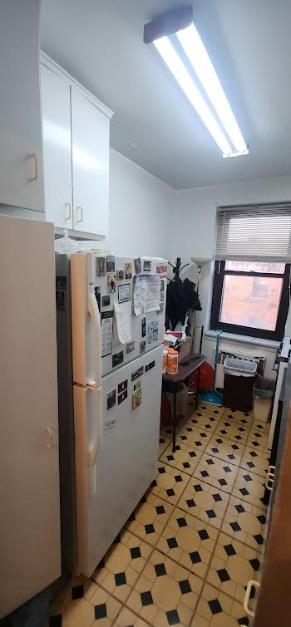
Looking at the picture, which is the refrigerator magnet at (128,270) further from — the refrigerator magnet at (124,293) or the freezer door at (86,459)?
the freezer door at (86,459)

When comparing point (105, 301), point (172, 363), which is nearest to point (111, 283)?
point (105, 301)

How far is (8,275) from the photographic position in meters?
0.79

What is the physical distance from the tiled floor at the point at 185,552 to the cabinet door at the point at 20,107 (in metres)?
1.78

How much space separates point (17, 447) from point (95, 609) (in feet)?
3.27

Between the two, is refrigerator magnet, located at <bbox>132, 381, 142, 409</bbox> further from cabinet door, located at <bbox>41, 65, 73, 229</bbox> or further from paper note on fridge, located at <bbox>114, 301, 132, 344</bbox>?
cabinet door, located at <bbox>41, 65, 73, 229</bbox>

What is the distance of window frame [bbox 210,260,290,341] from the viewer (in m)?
2.96

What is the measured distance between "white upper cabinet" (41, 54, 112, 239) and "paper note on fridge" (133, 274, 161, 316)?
1.66 feet

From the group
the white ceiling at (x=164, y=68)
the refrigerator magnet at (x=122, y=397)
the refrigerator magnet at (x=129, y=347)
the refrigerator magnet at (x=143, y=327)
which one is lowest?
the refrigerator magnet at (x=122, y=397)

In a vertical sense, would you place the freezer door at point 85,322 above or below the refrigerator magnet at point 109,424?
above

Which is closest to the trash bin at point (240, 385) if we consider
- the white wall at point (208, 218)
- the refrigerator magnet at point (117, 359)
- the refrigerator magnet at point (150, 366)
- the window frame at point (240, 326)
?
the white wall at point (208, 218)

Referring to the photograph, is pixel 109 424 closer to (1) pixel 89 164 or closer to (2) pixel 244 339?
(1) pixel 89 164

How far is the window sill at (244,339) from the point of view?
2993 millimetres

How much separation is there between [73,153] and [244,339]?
258cm

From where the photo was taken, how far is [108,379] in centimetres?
121
